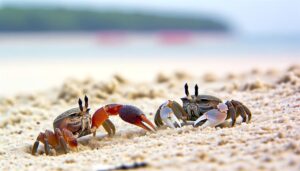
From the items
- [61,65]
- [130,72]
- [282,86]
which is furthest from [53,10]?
[282,86]

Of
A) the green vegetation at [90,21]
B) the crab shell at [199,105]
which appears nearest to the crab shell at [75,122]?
the crab shell at [199,105]

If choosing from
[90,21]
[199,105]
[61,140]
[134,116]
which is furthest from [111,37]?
[61,140]

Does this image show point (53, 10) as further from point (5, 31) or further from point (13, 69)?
point (13, 69)

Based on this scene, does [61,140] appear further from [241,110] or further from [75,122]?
[241,110]

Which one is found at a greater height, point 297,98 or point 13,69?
point 13,69

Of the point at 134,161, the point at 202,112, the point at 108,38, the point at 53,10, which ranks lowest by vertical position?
the point at 134,161

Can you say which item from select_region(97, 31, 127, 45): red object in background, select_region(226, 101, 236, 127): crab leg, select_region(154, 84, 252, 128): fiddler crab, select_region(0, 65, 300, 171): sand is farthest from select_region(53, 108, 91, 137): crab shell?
select_region(97, 31, 127, 45): red object in background
